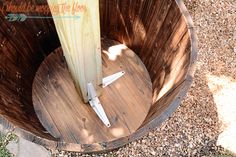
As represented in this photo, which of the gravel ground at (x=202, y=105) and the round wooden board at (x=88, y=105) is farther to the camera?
the gravel ground at (x=202, y=105)

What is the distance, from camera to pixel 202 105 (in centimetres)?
192

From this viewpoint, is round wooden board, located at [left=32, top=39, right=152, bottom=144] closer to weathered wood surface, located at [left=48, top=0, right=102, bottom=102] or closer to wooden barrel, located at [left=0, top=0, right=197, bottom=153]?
wooden barrel, located at [left=0, top=0, right=197, bottom=153]

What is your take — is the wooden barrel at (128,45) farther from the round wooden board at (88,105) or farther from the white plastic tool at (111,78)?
the white plastic tool at (111,78)

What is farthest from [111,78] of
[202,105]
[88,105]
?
[202,105]

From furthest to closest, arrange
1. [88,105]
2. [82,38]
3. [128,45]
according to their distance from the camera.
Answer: [128,45], [88,105], [82,38]

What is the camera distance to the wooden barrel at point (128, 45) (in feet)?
3.92

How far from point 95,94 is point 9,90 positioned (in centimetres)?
42

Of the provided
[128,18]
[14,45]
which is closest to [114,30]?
[128,18]

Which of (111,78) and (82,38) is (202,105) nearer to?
(111,78)

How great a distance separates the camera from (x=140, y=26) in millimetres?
1725

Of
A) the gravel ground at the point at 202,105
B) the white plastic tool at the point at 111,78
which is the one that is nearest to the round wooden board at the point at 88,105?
the white plastic tool at the point at 111,78

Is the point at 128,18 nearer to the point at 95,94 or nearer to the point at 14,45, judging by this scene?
the point at 95,94

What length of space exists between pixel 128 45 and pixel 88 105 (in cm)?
43

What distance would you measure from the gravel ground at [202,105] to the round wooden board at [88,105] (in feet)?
0.60
